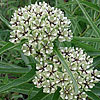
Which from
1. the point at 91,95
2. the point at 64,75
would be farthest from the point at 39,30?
the point at 91,95

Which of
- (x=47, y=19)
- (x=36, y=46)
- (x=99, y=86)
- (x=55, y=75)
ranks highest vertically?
(x=47, y=19)

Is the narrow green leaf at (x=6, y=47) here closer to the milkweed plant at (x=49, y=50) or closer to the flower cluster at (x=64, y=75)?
the milkweed plant at (x=49, y=50)

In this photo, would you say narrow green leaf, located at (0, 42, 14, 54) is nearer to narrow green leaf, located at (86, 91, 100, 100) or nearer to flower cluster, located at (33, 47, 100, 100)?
flower cluster, located at (33, 47, 100, 100)

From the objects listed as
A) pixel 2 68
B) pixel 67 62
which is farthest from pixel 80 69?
pixel 2 68

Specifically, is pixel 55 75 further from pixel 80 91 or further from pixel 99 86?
pixel 99 86

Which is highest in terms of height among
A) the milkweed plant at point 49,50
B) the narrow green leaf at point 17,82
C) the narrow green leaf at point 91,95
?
the milkweed plant at point 49,50

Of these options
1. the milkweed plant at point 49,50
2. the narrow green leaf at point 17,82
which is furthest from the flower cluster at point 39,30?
the narrow green leaf at point 17,82
